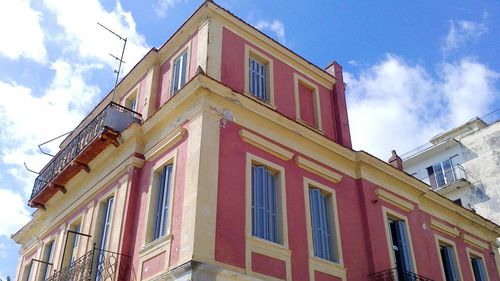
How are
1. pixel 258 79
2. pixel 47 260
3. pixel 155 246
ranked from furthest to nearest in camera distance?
pixel 47 260 < pixel 258 79 < pixel 155 246

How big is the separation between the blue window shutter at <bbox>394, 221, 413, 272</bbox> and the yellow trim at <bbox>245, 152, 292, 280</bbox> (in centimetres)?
506

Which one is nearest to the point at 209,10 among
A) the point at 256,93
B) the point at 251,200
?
the point at 256,93

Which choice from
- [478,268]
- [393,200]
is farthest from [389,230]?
[478,268]

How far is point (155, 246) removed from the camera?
1213 cm

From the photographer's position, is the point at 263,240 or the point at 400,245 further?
the point at 400,245

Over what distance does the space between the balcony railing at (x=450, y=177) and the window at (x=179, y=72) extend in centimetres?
2378

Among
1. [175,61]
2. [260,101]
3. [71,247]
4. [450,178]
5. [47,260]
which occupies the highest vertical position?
[450,178]

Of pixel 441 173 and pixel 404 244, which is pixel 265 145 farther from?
pixel 441 173

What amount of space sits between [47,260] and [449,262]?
1399 cm

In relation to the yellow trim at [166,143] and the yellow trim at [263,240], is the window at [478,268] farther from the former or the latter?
the yellow trim at [166,143]

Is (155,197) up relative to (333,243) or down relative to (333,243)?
up

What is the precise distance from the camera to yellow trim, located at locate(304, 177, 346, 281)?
13180mm

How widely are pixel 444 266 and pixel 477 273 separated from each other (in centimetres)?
237

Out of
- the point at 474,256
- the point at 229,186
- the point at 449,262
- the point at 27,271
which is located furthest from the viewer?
the point at 474,256
